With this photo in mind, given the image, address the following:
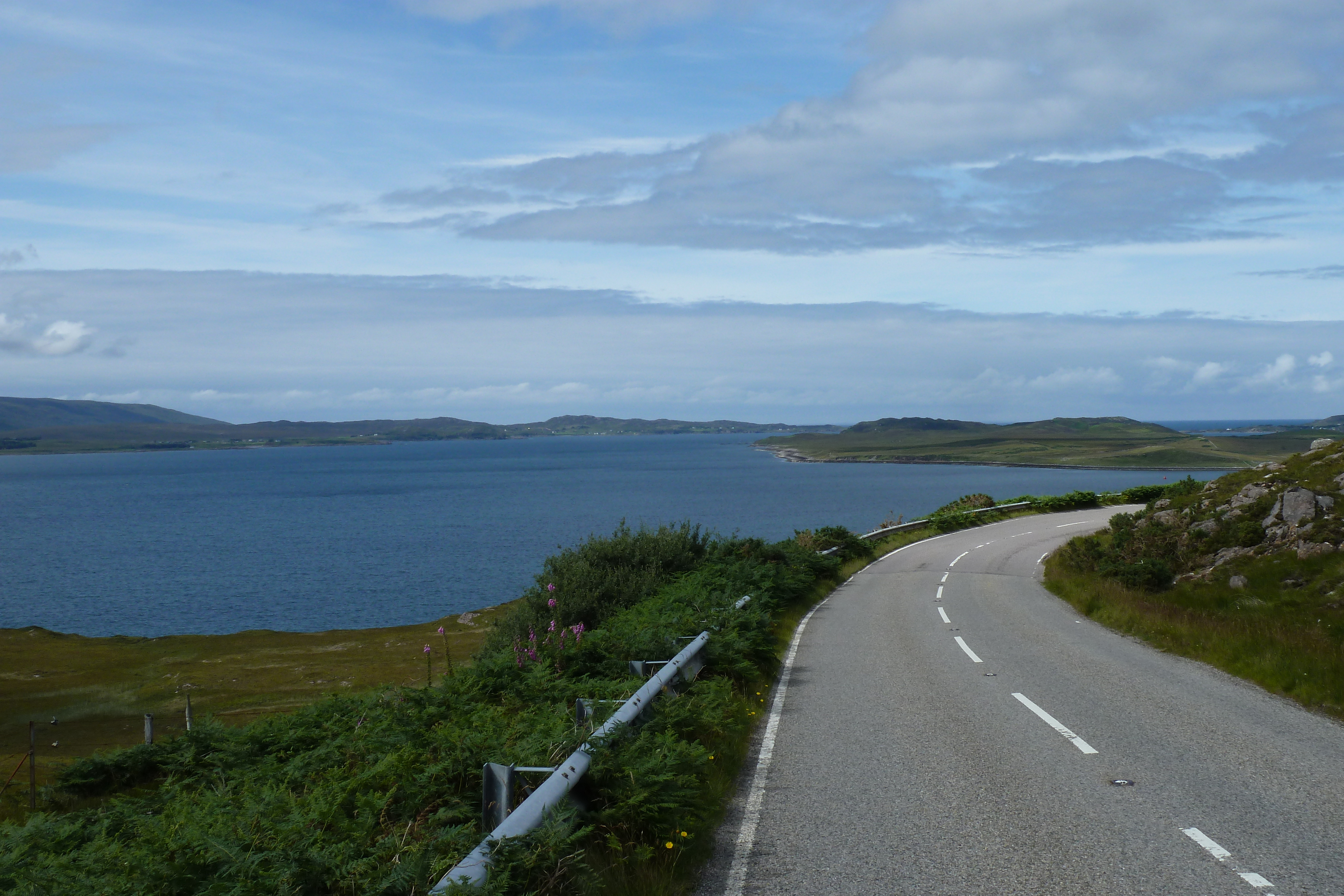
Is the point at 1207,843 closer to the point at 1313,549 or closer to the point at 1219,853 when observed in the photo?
the point at 1219,853

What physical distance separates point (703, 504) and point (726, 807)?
9315 cm

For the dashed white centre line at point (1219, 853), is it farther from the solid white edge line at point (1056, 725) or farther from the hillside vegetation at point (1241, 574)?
the hillside vegetation at point (1241, 574)

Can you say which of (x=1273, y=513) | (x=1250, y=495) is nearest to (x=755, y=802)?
(x=1273, y=513)

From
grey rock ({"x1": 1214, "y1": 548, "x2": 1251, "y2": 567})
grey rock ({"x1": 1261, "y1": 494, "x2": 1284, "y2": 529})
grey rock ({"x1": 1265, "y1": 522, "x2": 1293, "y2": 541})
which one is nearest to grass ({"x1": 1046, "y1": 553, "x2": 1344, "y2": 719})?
grey rock ({"x1": 1214, "y1": 548, "x2": 1251, "y2": 567})

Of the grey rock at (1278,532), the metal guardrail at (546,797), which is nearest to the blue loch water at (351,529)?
the metal guardrail at (546,797)

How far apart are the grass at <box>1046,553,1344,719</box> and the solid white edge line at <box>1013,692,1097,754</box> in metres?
2.85

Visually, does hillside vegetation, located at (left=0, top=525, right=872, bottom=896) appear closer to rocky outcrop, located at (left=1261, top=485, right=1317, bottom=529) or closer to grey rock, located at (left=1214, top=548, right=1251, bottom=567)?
grey rock, located at (left=1214, top=548, right=1251, bottom=567)

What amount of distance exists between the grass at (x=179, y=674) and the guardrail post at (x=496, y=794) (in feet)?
46.8

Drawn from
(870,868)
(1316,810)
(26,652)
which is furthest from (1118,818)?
(26,652)

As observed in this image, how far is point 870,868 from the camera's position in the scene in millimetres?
5344

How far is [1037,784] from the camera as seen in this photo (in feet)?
22.7

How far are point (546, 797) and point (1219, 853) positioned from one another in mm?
4251

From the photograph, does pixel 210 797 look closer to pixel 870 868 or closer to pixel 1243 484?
pixel 870 868

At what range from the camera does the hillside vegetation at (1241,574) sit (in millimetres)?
11258
